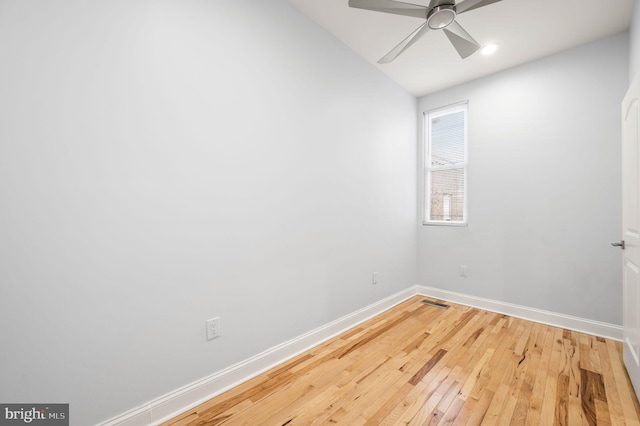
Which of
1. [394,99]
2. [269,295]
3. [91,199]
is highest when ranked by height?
[394,99]

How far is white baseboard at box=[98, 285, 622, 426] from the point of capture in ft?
4.98

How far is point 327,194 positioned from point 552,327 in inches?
106

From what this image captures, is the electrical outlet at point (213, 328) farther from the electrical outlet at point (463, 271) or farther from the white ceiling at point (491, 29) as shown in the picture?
the electrical outlet at point (463, 271)

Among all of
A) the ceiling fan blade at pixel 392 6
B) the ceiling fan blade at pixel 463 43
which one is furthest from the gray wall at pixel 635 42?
the ceiling fan blade at pixel 392 6

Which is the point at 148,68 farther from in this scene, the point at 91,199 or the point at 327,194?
the point at 327,194

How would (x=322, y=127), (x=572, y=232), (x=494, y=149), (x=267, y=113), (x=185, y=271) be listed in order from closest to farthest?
(x=185, y=271)
(x=267, y=113)
(x=322, y=127)
(x=572, y=232)
(x=494, y=149)

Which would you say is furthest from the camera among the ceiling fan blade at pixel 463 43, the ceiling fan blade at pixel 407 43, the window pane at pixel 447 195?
the window pane at pixel 447 195

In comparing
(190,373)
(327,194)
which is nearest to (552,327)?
(327,194)

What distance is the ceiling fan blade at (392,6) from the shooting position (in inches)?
64.3

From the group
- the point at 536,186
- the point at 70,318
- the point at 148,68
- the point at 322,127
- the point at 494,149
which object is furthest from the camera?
the point at 494,149

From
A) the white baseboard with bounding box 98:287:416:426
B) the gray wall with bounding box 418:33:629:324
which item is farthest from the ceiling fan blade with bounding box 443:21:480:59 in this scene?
the white baseboard with bounding box 98:287:416:426

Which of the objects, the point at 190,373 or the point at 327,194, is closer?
the point at 190,373

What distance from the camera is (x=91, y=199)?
4.38ft

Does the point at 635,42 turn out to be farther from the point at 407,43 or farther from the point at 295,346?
the point at 295,346
